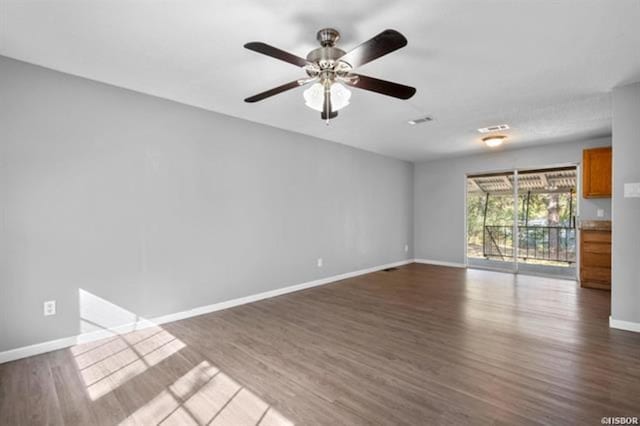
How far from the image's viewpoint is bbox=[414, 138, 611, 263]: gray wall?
574 centimetres

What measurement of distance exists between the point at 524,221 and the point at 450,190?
1.60 meters

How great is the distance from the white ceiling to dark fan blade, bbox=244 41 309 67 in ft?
0.98

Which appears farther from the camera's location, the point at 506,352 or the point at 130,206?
the point at 130,206

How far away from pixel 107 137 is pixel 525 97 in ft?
14.6

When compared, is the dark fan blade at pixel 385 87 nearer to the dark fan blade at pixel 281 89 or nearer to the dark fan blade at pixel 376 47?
the dark fan blade at pixel 376 47

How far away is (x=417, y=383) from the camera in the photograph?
2.14m

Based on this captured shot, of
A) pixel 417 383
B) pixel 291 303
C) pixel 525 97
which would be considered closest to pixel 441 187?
pixel 525 97

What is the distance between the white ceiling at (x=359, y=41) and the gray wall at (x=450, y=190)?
204cm

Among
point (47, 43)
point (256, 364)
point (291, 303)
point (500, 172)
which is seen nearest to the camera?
point (47, 43)

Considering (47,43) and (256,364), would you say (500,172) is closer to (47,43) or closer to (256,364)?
(256,364)

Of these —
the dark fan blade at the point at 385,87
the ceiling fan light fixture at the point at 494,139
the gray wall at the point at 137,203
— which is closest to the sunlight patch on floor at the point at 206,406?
the gray wall at the point at 137,203

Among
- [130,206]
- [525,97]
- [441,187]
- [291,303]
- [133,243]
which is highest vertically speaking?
[525,97]

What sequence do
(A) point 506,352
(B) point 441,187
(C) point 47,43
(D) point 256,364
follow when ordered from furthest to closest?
(B) point 441,187
(A) point 506,352
(D) point 256,364
(C) point 47,43

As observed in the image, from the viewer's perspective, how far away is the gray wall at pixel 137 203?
2553 millimetres
